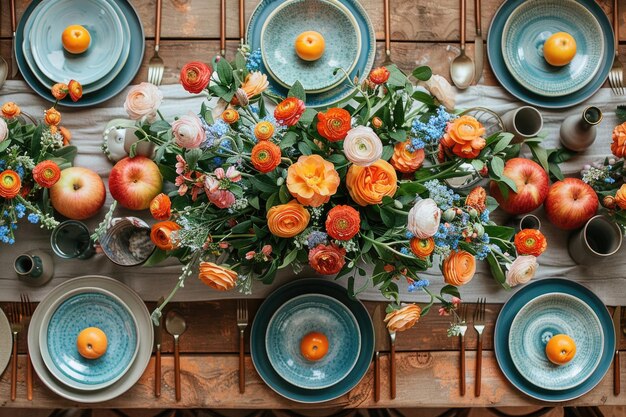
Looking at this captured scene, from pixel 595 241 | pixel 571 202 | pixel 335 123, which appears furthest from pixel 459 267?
pixel 595 241

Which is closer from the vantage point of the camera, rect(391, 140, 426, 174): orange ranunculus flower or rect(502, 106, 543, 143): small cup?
rect(391, 140, 426, 174): orange ranunculus flower

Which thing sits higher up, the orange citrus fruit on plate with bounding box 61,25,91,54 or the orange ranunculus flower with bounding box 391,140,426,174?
the orange citrus fruit on plate with bounding box 61,25,91,54

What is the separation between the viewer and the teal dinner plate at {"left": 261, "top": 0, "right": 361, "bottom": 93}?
1.54m

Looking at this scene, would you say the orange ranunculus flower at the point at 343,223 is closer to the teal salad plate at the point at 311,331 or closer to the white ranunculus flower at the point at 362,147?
the white ranunculus flower at the point at 362,147

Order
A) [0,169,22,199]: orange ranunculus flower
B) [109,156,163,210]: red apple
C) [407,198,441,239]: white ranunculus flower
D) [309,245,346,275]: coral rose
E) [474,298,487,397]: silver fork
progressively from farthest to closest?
[474,298,487,397]: silver fork → [109,156,163,210]: red apple → [0,169,22,199]: orange ranunculus flower → [309,245,346,275]: coral rose → [407,198,441,239]: white ranunculus flower

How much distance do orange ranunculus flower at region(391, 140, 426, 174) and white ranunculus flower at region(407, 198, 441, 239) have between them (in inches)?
6.5

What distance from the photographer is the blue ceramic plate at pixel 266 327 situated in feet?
4.89

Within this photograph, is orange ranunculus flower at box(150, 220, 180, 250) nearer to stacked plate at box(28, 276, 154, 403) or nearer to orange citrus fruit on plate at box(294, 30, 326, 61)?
stacked plate at box(28, 276, 154, 403)

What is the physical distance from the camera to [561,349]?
1479 millimetres

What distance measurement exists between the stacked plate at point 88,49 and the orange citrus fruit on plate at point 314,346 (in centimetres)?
72

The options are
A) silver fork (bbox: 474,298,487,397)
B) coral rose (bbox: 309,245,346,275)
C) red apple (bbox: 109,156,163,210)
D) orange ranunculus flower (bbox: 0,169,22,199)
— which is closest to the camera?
coral rose (bbox: 309,245,346,275)

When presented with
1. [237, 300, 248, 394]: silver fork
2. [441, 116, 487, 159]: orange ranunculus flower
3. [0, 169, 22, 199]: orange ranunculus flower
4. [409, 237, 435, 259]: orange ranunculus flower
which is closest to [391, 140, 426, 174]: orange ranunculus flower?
[441, 116, 487, 159]: orange ranunculus flower

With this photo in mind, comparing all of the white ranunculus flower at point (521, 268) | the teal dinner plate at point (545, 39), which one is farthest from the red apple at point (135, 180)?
the teal dinner plate at point (545, 39)

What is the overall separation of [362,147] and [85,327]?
823 mm
